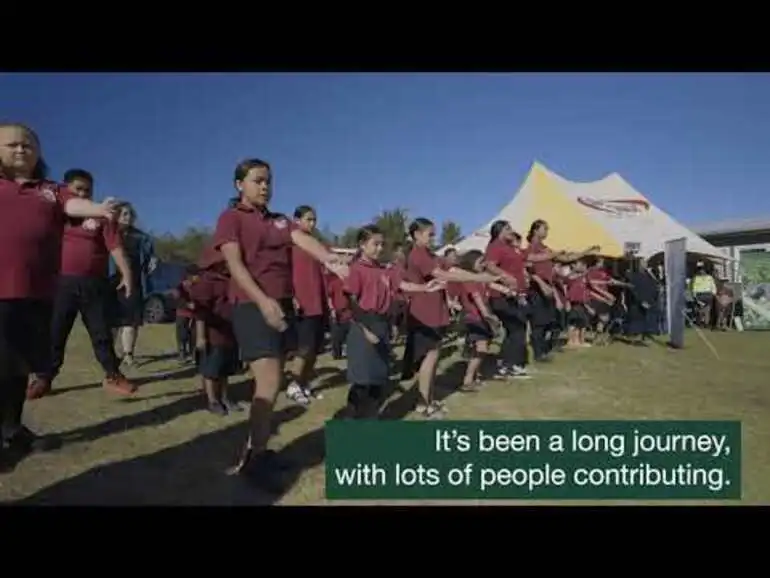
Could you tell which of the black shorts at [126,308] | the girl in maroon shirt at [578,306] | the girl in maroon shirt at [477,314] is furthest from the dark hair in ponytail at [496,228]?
the black shorts at [126,308]

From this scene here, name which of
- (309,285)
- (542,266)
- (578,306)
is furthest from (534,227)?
(309,285)

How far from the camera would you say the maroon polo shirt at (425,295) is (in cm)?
283

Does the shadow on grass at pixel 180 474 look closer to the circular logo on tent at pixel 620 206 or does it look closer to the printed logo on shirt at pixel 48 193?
the printed logo on shirt at pixel 48 193

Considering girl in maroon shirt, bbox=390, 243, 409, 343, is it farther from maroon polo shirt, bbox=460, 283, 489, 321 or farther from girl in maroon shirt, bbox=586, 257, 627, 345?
girl in maroon shirt, bbox=586, 257, 627, 345

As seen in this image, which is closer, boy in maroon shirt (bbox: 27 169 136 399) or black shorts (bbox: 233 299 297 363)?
black shorts (bbox: 233 299 297 363)

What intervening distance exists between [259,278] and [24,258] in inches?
33.1

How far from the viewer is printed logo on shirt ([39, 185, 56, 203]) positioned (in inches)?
91.6

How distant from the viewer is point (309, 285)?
2.86 meters

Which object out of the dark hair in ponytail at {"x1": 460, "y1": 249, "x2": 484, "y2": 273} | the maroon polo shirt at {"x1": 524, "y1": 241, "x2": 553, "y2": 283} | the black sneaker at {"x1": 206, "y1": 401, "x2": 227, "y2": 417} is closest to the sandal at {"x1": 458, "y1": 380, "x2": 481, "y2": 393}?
the dark hair in ponytail at {"x1": 460, "y1": 249, "x2": 484, "y2": 273}

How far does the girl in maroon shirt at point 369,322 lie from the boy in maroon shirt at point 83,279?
930 mm

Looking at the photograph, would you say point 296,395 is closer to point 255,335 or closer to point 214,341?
point 214,341
